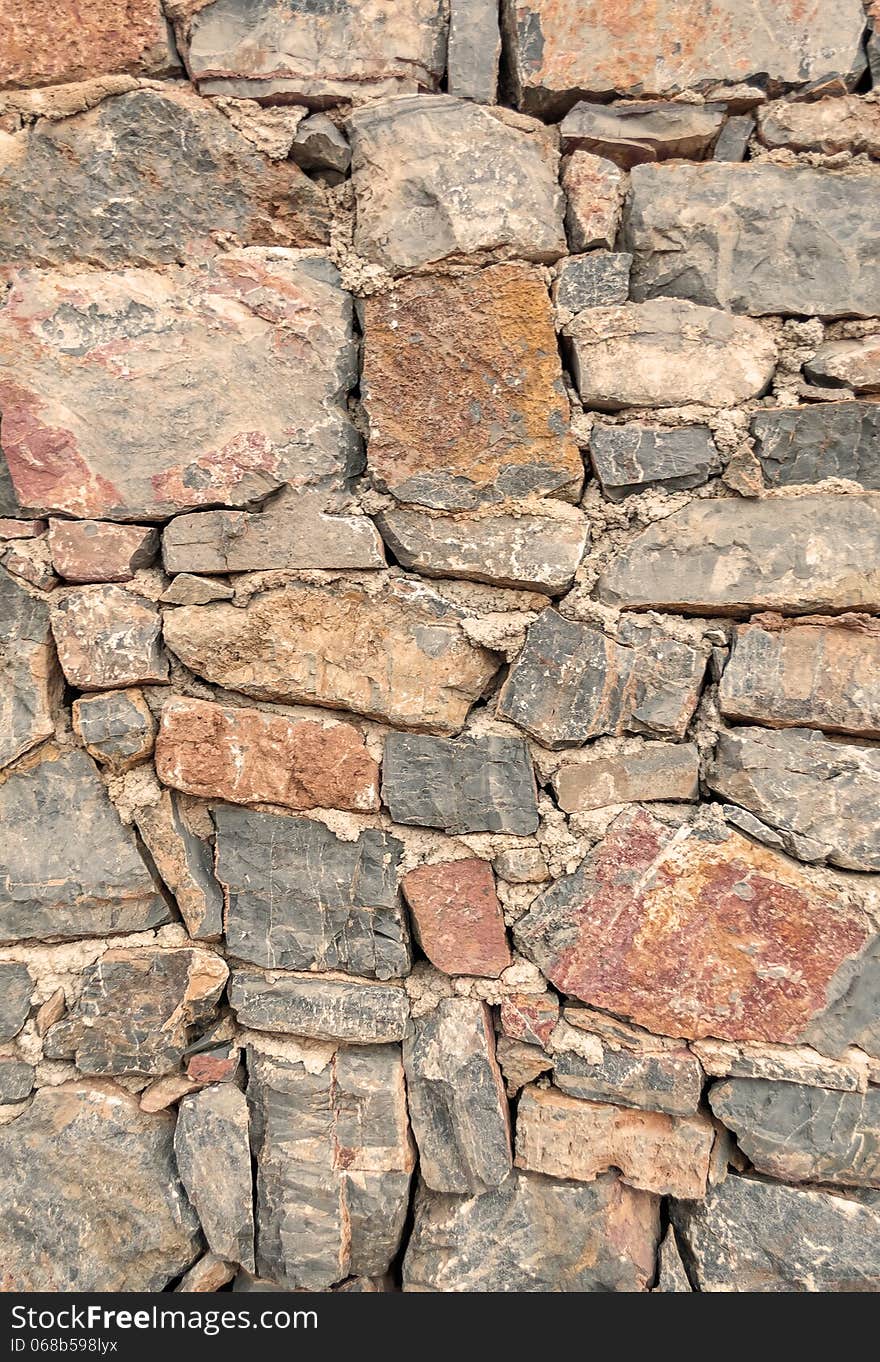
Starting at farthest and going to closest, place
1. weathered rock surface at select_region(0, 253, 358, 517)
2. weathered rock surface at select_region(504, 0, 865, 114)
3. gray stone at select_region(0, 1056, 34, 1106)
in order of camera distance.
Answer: gray stone at select_region(0, 1056, 34, 1106) < weathered rock surface at select_region(0, 253, 358, 517) < weathered rock surface at select_region(504, 0, 865, 114)

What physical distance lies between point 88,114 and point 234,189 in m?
0.30

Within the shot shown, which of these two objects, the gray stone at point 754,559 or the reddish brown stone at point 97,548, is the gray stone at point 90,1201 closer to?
the reddish brown stone at point 97,548

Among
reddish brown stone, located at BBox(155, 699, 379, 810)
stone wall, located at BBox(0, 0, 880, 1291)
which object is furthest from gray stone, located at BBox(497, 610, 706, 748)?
reddish brown stone, located at BBox(155, 699, 379, 810)

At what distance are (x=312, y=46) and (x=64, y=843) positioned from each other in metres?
1.62

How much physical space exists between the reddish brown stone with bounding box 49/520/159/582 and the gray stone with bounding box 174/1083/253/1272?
43.3 inches

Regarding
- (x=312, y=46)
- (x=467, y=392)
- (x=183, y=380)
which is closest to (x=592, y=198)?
(x=467, y=392)

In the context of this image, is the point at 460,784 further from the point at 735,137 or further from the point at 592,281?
the point at 735,137

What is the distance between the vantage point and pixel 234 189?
142 centimetres

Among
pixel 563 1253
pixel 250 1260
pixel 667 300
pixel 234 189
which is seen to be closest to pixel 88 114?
pixel 234 189

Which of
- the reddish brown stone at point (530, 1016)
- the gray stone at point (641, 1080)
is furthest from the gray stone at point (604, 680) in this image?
the gray stone at point (641, 1080)

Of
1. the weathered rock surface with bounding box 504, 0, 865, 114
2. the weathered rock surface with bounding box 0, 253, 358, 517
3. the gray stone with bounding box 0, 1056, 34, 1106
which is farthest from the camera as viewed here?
the gray stone with bounding box 0, 1056, 34, 1106

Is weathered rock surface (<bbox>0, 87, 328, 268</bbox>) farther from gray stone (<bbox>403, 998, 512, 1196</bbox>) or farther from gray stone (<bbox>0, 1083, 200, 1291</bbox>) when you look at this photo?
gray stone (<bbox>0, 1083, 200, 1291</bbox>)

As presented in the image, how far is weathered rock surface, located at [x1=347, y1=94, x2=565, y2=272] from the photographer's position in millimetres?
1367

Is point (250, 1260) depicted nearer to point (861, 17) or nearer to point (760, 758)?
point (760, 758)
